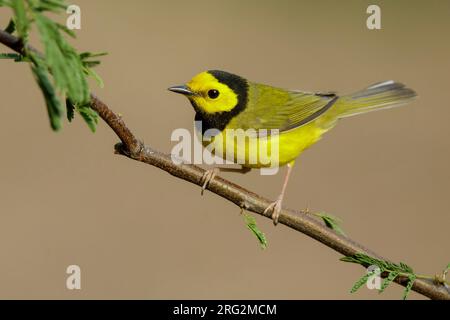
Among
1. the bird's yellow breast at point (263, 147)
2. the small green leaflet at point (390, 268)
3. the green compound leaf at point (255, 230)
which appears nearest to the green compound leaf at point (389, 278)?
the small green leaflet at point (390, 268)

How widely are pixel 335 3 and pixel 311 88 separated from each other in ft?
13.7

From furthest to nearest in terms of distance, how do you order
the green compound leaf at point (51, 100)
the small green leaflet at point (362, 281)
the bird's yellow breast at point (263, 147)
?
the bird's yellow breast at point (263, 147) < the small green leaflet at point (362, 281) < the green compound leaf at point (51, 100)

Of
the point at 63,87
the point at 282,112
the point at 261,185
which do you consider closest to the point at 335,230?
the point at 63,87

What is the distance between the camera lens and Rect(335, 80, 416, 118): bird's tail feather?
4246 mm

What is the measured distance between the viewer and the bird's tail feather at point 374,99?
4.25 metres

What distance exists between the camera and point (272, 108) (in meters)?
3.97

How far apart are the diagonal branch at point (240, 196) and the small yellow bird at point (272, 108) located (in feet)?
3.06

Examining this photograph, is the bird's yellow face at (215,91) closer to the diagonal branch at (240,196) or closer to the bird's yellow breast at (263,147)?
the bird's yellow breast at (263,147)

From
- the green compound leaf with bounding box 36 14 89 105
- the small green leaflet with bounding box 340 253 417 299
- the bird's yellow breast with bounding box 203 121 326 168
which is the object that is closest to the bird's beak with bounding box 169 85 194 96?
the bird's yellow breast with bounding box 203 121 326 168

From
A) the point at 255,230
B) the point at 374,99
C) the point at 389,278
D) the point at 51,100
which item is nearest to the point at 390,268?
the point at 389,278

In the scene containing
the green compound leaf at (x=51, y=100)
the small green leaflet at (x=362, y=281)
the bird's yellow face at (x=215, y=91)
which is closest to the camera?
the green compound leaf at (x=51, y=100)

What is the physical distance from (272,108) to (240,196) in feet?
5.23

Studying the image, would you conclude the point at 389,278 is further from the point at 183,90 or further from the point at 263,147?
the point at 183,90

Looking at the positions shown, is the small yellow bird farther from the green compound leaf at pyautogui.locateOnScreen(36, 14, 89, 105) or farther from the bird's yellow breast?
the green compound leaf at pyautogui.locateOnScreen(36, 14, 89, 105)
